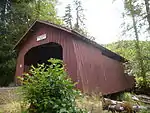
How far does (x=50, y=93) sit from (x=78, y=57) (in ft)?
17.6

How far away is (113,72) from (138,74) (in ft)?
9.60

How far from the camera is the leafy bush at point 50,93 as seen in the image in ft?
11.3

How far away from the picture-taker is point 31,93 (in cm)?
365

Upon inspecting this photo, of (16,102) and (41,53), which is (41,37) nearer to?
(41,53)

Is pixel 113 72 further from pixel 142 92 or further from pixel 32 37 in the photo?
pixel 32 37

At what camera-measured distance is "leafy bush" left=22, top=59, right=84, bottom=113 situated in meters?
3.46

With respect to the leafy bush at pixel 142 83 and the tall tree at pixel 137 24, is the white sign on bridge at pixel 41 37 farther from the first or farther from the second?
the leafy bush at pixel 142 83

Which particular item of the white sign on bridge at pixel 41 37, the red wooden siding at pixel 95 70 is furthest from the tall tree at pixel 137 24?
the white sign on bridge at pixel 41 37

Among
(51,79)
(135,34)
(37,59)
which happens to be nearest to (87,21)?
(135,34)

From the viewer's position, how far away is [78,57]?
8.87 metres

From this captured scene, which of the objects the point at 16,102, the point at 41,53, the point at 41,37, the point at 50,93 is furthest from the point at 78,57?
the point at 41,53

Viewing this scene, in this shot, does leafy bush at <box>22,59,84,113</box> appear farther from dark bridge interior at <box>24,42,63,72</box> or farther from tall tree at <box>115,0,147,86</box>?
tall tree at <box>115,0,147,86</box>

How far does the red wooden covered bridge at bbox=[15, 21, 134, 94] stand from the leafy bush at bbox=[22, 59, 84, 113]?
432 cm

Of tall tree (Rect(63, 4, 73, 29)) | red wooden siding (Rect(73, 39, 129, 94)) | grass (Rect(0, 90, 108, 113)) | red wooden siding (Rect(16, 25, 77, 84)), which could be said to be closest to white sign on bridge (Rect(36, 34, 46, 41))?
red wooden siding (Rect(16, 25, 77, 84))
